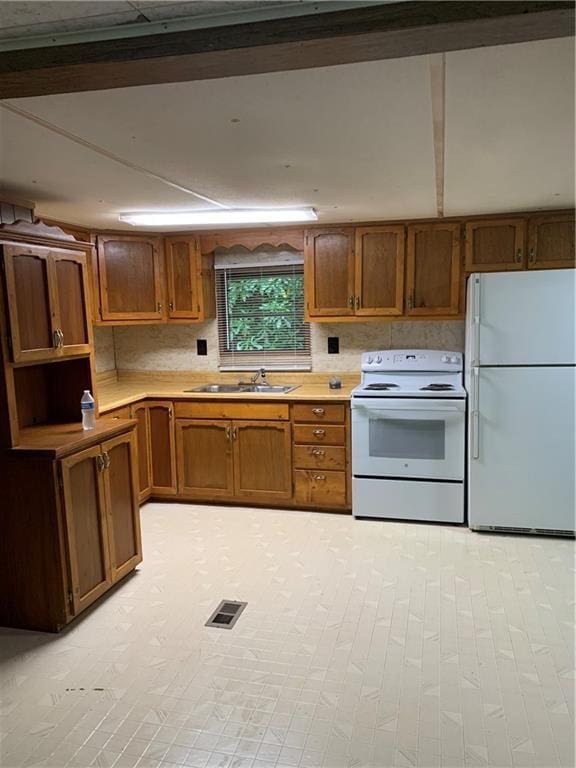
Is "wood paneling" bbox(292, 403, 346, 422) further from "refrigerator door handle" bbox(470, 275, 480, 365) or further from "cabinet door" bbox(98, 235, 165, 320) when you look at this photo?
"cabinet door" bbox(98, 235, 165, 320)

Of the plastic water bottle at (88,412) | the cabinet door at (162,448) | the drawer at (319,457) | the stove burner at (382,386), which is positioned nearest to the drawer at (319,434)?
the drawer at (319,457)

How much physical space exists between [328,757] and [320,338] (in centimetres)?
309

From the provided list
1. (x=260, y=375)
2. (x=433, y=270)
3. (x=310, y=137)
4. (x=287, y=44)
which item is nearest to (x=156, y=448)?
(x=260, y=375)

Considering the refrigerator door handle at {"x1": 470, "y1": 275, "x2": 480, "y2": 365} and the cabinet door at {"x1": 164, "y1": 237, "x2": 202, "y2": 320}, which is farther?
the cabinet door at {"x1": 164, "y1": 237, "x2": 202, "y2": 320}

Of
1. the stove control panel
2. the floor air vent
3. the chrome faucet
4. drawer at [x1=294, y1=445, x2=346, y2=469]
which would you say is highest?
the stove control panel

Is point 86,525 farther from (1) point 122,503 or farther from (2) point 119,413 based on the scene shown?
(2) point 119,413

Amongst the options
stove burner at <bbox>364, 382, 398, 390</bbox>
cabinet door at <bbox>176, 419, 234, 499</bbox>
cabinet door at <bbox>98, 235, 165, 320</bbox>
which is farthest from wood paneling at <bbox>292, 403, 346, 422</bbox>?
cabinet door at <bbox>98, 235, 165, 320</bbox>

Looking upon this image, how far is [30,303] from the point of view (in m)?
2.53

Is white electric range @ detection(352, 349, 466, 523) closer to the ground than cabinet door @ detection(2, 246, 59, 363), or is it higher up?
closer to the ground

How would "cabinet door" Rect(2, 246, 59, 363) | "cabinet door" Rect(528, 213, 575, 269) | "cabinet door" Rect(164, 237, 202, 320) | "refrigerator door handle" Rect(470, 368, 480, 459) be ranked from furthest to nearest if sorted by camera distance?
"cabinet door" Rect(164, 237, 202, 320) → "cabinet door" Rect(528, 213, 575, 269) → "refrigerator door handle" Rect(470, 368, 480, 459) → "cabinet door" Rect(2, 246, 59, 363)

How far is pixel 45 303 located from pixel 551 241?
314 cm

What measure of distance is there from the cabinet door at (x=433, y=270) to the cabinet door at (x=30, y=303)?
239 cm

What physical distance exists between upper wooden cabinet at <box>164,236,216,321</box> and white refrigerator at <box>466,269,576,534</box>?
1.99m

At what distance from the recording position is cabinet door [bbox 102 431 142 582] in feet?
9.32
